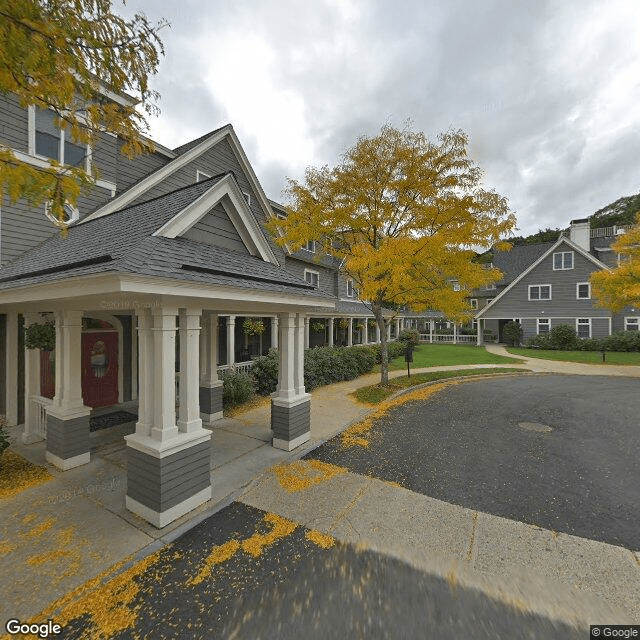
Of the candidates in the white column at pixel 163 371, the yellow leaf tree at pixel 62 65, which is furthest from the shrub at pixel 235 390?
the yellow leaf tree at pixel 62 65

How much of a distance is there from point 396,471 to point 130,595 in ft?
15.1

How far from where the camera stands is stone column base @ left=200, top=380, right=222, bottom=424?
9.09m

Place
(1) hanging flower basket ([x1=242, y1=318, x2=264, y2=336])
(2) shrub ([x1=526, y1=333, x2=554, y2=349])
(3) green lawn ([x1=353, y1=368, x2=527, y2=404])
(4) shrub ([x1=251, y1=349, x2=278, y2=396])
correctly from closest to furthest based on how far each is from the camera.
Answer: (3) green lawn ([x1=353, y1=368, x2=527, y2=404]), (4) shrub ([x1=251, y1=349, x2=278, y2=396]), (1) hanging flower basket ([x1=242, y1=318, x2=264, y2=336]), (2) shrub ([x1=526, y1=333, x2=554, y2=349])

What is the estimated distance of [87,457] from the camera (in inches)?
253

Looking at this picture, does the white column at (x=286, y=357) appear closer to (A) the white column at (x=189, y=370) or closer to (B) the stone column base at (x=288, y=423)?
(B) the stone column base at (x=288, y=423)

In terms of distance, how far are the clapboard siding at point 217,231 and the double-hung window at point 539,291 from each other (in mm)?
32185

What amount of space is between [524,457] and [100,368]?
39.2ft

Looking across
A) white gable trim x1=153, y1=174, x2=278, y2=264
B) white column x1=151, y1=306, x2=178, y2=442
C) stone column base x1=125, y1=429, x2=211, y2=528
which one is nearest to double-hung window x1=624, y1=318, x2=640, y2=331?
white gable trim x1=153, y1=174, x2=278, y2=264

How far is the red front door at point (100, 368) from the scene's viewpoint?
31.5ft

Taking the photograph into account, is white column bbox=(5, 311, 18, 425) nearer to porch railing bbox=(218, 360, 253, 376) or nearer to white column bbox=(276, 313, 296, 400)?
porch railing bbox=(218, 360, 253, 376)

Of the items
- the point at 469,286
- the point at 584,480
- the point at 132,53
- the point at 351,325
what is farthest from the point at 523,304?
the point at 132,53

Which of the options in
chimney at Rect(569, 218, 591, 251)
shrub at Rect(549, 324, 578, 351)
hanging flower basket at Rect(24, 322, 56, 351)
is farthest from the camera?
chimney at Rect(569, 218, 591, 251)

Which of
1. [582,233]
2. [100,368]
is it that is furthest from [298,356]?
[582,233]

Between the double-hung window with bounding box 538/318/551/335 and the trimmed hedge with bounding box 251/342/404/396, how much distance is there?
21.3 metres
